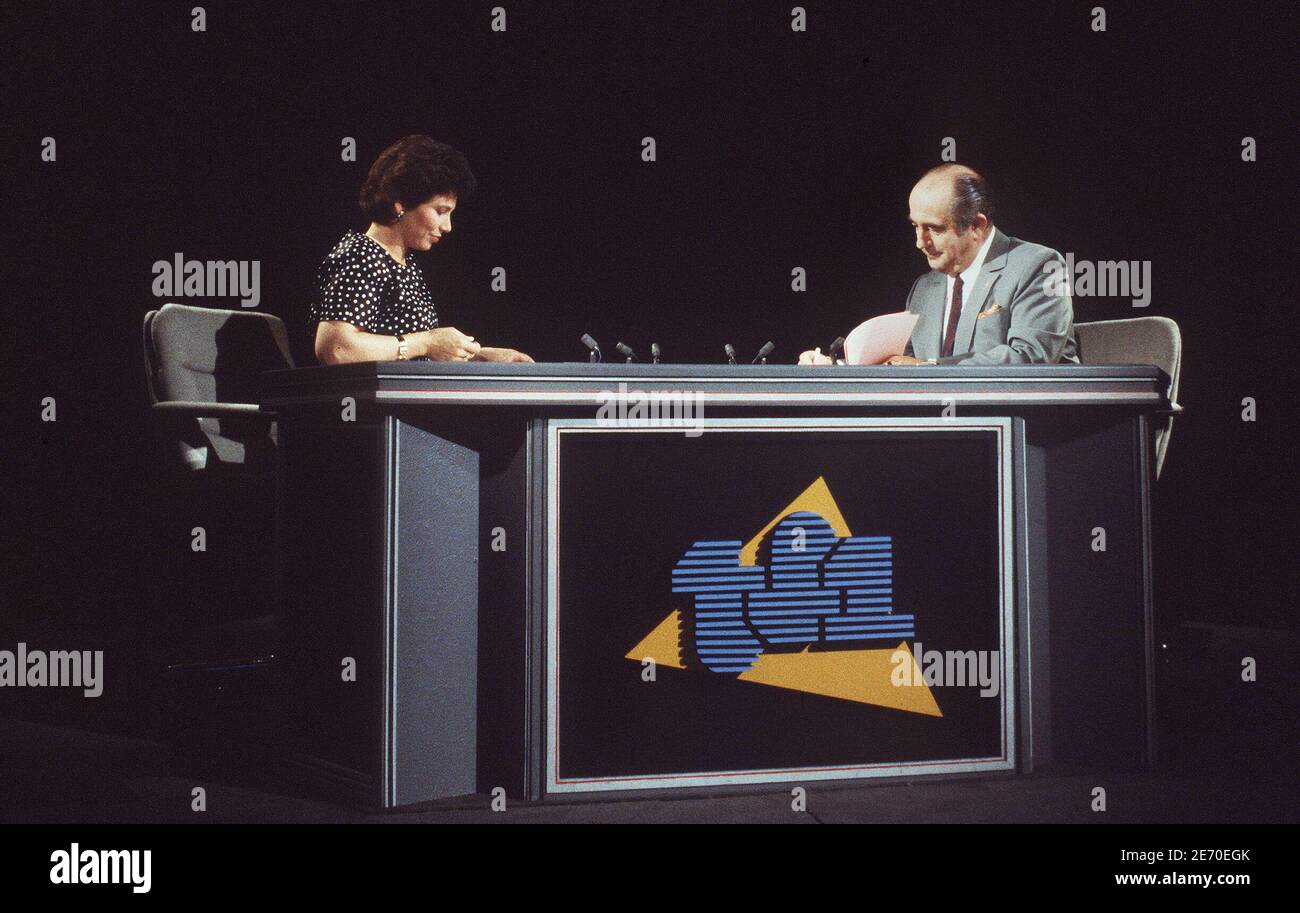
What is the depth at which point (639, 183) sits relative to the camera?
4.86m

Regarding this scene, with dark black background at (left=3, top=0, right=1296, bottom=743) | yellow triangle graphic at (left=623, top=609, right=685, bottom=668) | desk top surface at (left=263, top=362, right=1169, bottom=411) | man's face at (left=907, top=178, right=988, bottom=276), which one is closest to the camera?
desk top surface at (left=263, top=362, right=1169, bottom=411)

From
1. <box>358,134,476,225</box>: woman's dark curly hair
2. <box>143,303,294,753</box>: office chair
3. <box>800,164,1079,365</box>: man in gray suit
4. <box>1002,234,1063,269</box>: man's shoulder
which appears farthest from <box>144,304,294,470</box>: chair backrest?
<box>1002,234,1063,269</box>: man's shoulder

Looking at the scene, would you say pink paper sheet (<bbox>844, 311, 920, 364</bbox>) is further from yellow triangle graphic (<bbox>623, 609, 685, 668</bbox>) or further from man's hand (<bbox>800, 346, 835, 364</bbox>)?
yellow triangle graphic (<bbox>623, 609, 685, 668</bbox>)

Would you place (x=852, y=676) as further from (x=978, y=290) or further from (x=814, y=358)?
Answer: (x=978, y=290)

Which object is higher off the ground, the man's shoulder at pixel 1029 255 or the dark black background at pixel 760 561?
the man's shoulder at pixel 1029 255

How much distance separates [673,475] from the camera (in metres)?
2.66

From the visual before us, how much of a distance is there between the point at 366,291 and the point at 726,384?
4.09ft

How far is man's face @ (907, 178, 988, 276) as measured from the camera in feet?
11.5

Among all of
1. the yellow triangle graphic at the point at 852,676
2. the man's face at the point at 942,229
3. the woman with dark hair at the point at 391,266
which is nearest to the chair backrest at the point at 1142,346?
the man's face at the point at 942,229

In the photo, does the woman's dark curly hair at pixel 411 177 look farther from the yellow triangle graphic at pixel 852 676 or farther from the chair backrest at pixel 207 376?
the yellow triangle graphic at pixel 852 676

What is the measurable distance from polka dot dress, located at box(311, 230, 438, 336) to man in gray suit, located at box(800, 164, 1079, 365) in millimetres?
1243

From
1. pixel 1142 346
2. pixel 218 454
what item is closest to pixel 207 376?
pixel 218 454

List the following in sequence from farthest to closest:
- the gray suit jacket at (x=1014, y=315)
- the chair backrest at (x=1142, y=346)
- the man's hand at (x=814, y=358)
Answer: the chair backrest at (x=1142, y=346) → the man's hand at (x=814, y=358) → the gray suit jacket at (x=1014, y=315)

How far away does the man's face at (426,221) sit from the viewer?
3459mm
